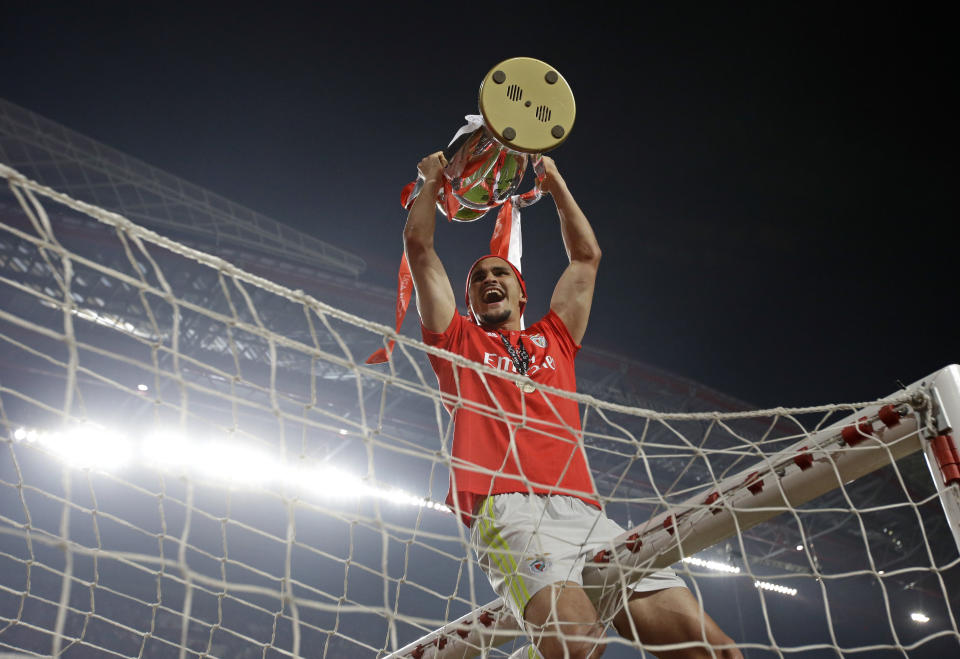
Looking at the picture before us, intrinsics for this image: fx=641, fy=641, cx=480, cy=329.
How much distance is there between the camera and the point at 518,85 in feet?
6.60

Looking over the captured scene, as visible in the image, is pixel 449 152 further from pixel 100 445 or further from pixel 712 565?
pixel 712 565

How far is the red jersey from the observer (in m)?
1.75

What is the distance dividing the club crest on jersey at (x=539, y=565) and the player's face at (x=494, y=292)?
90 centimetres

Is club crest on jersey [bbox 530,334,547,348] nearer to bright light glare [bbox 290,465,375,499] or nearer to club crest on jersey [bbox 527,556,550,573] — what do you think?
club crest on jersey [bbox 527,556,550,573]

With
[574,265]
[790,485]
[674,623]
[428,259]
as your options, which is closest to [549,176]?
[574,265]

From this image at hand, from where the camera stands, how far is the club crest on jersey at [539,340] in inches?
85.4

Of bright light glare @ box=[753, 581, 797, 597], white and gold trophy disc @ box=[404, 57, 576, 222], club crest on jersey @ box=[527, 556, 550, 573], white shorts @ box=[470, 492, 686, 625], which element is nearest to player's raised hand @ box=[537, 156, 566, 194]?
white and gold trophy disc @ box=[404, 57, 576, 222]

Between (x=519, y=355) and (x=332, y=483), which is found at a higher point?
(x=332, y=483)

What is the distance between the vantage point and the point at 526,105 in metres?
2.00

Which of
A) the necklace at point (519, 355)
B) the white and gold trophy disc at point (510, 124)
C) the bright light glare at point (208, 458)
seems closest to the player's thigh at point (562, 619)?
the necklace at point (519, 355)

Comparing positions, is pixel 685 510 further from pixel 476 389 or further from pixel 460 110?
pixel 460 110

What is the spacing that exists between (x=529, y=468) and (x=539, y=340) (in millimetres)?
537

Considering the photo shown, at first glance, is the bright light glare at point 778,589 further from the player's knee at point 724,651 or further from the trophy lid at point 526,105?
the trophy lid at point 526,105

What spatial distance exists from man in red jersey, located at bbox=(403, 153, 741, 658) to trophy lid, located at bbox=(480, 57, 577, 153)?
37 centimetres
